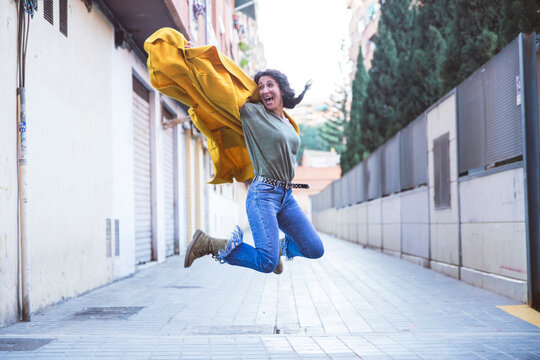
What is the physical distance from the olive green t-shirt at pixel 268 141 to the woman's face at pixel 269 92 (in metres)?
0.05

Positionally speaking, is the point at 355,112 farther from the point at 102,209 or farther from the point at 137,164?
the point at 102,209

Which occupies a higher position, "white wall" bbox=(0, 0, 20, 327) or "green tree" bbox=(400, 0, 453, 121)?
"green tree" bbox=(400, 0, 453, 121)

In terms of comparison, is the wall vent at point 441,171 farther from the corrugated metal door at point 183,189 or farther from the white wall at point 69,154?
the corrugated metal door at point 183,189

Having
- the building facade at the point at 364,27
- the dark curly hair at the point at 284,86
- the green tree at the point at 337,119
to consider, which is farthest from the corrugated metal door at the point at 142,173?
the green tree at the point at 337,119

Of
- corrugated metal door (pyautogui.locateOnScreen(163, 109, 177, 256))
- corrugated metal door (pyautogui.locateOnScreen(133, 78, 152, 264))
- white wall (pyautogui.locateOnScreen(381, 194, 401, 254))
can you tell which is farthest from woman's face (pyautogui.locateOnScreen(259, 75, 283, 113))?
white wall (pyautogui.locateOnScreen(381, 194, 401, 254))

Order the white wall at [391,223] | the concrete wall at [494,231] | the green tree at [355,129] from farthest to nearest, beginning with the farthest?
the green tree at [355,129]
the white wall at [391,223]
the concrete wall at [494,231]

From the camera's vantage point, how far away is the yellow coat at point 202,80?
4.88m

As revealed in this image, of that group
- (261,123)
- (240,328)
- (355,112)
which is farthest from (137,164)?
(355,112)

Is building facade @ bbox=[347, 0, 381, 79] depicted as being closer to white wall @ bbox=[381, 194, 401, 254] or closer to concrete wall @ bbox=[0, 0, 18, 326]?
white wall @ bbox=[381, 194, 401, 254]

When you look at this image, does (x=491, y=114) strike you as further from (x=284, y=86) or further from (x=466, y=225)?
(x=284, y=86)

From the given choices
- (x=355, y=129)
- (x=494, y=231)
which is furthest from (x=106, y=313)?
(x=355, y=129)

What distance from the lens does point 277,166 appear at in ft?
15.8

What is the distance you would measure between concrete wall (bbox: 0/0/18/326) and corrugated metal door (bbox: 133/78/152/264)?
599 centimetres

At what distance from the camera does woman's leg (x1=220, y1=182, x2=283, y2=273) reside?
15.4 ft
